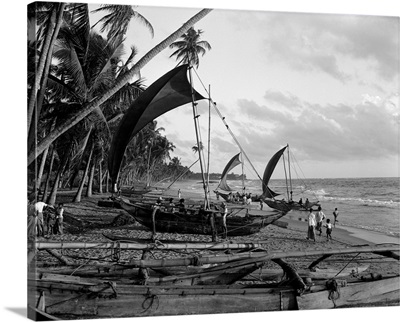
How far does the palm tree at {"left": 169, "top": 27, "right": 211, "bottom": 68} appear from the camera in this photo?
6.55m

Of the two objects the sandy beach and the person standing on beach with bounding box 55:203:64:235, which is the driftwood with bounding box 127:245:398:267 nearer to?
the sandy beach

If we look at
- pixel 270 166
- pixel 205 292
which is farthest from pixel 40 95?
pixel 270 166

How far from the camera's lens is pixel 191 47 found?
6.61 metres

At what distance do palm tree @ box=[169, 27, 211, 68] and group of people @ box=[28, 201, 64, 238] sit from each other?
2609mm

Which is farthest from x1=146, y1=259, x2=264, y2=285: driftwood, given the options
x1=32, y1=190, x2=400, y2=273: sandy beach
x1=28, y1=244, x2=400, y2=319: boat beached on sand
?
x1=32, y1=190, x2=400, y2=273: sandy beach

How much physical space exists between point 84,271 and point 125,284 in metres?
0.70

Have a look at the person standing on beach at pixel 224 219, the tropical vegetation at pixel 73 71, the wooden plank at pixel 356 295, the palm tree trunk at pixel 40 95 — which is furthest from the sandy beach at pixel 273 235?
the palm tree trunk at pixel 40 95

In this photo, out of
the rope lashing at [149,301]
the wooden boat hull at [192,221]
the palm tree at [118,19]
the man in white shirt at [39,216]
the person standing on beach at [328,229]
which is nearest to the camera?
the rope lashing at [149,301]

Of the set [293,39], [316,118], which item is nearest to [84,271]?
[316,118]

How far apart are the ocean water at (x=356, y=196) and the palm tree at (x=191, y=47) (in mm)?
2086

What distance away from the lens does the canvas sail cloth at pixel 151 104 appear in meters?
6.96

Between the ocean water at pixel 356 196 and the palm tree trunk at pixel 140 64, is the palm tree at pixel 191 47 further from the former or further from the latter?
the ocean water at pixel 356 196

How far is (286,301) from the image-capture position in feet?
19.6

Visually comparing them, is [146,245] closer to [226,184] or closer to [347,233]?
[226,184]
